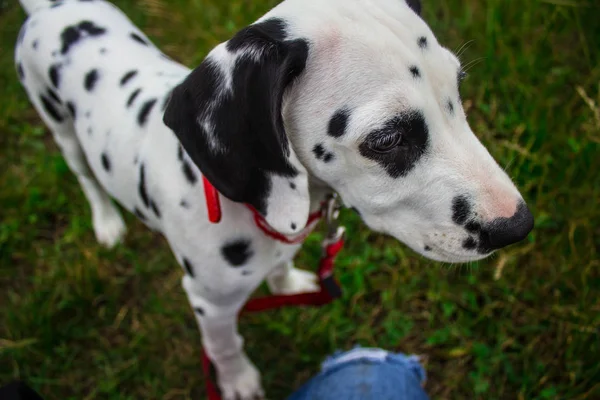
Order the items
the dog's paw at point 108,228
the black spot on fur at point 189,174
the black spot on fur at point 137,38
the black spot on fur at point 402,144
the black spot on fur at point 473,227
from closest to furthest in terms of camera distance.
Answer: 1. the black spot on fur at point 402,144
2. the black spot on fur at point 473,227
3. the black spot on fur at point 189,174
4. the black spot on fur at point 137,38
5. the dog's paw at point 108,228

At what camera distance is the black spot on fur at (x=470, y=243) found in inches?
65.5

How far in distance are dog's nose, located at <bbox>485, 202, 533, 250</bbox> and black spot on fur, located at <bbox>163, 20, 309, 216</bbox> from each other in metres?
0.62

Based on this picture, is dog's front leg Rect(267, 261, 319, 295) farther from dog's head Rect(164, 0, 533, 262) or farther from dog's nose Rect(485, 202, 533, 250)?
dog's nose Rect(485, 202, 533, 250)

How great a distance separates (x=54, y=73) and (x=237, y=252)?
1.35 meters

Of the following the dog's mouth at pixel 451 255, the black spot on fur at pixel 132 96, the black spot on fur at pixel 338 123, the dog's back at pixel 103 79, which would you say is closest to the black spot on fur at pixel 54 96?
the dog's back at pixel 103 79

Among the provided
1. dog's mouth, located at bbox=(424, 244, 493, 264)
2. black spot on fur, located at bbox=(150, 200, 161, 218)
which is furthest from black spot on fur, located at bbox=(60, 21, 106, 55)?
dog's mouth, located at bbox=(424, 244, 493, 264)

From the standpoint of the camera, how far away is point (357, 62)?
4.98ft

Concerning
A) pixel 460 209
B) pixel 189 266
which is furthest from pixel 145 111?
pixel 460 209

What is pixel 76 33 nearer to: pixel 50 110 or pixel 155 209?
pixel 50 110

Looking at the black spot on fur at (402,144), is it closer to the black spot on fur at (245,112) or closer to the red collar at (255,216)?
the black spot on fur at (245,112)

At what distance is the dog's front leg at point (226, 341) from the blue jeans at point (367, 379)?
0.31m

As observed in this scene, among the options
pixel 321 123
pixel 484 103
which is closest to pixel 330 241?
pixel 321 123

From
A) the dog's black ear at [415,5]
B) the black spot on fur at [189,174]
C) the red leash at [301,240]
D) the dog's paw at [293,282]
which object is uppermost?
the dog's black ear at [415,5]

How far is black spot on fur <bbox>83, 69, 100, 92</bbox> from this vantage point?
244 centimetres
